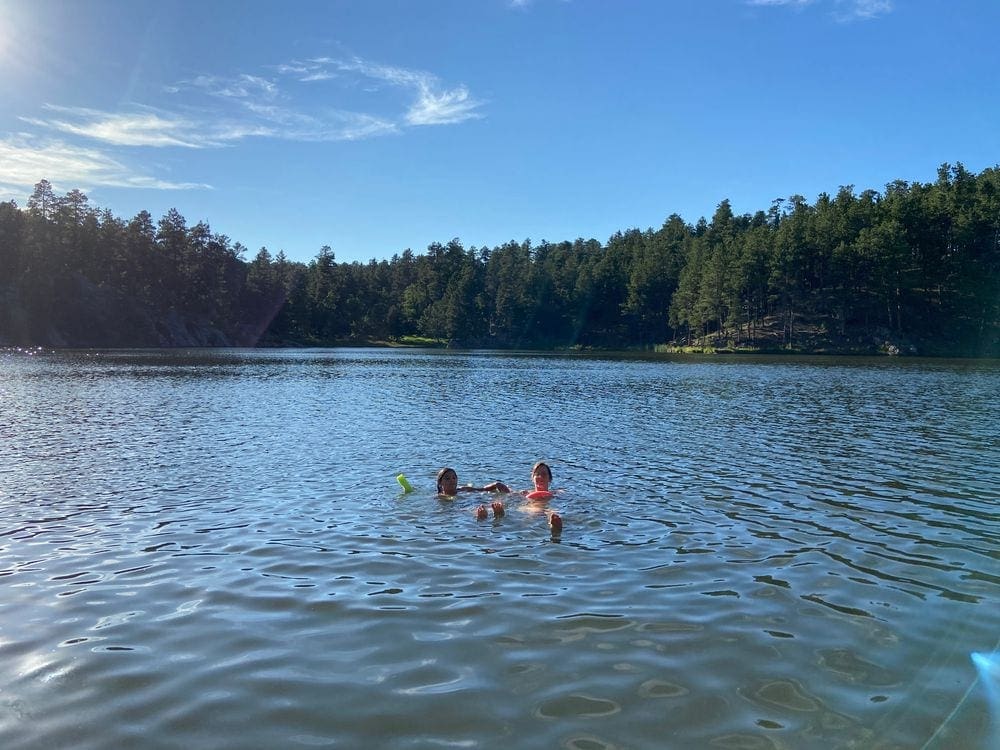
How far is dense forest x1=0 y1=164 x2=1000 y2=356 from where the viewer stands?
12581 cm

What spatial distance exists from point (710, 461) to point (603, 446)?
4.14 m

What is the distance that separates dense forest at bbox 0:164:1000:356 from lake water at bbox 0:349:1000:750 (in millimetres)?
118004

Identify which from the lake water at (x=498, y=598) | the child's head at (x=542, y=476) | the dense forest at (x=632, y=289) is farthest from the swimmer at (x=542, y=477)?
the dense forest at (x=632, y=289)

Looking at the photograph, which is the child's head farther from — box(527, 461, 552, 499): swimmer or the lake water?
the lake water

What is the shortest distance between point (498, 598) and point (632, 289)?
164188 millimetres

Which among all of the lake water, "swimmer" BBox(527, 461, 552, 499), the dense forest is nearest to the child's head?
"swimmer" BBox(527, 461, 552, 499)

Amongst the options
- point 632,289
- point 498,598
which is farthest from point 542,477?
point 632,289

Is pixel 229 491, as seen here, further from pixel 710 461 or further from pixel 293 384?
pixel 293 384

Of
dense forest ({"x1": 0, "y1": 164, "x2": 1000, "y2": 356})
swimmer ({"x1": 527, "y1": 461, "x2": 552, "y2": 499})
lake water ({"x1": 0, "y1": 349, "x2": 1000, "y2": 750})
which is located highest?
dense forest ({"x1": 0, "y1": 164, "x2": 1000, "y2": 356})

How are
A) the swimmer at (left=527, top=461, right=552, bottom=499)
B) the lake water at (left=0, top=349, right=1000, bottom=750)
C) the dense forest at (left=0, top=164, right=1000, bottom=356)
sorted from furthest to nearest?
the dense forest at (left=0, top=164, right=1000, bottom=356) → the swimmer at (left=527, top=461, right=552, bottom=499) → the lake water at (left=0, top=349, right=1000, bottom=750)

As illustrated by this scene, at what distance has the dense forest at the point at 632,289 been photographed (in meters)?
126

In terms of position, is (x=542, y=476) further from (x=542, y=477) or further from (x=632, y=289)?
(x=632, y=289)

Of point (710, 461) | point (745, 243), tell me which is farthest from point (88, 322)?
point (710, 461)

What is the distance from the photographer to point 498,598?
9.52 meters
